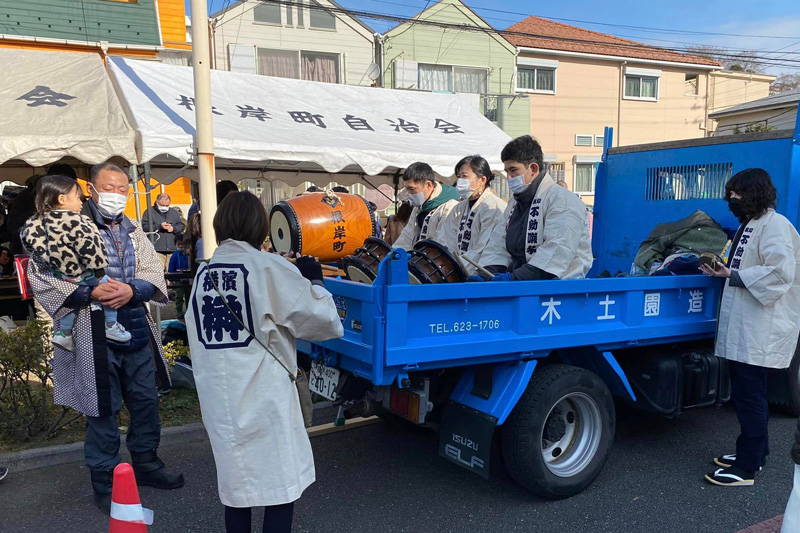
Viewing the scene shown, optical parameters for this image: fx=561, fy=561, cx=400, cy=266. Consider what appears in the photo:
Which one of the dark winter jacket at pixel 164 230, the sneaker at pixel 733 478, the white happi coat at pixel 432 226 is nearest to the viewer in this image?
the sneaker at pixel 733 478

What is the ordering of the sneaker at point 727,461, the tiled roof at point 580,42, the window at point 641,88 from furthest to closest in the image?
the window at point 641,88 < the tiled roof at point 580,42 < the sneaker at point 727,461

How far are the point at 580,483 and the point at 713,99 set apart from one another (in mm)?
24667

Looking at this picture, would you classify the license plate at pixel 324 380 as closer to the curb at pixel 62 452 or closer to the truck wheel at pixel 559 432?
the truck wheel at pixel 559 432

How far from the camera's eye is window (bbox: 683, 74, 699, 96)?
2253cm

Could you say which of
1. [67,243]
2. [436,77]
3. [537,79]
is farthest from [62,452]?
[537,79]

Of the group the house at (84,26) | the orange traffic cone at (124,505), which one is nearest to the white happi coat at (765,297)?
the orange traffic cone at (124,505)

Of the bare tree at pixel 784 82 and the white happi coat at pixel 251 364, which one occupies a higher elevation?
the bare tree at pixel 784 82

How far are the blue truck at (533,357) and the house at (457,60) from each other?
14413 mm

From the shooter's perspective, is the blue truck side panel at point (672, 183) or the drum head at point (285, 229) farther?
the blue truck side panel at point (672, 183)

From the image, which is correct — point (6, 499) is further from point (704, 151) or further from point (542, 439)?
point (704, 151)

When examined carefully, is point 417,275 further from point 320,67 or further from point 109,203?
point 320,67

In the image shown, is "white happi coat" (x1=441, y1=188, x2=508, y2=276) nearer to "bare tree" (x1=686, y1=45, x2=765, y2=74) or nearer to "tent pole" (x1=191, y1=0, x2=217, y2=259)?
"tent pole" (x1=191, y1=0, x2=217, y2=259)

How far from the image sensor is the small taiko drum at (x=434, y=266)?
3105 millimetres

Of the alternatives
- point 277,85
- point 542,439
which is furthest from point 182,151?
point 542,439
